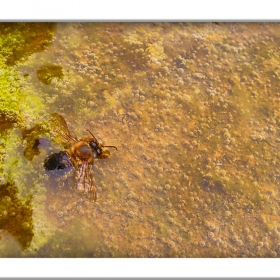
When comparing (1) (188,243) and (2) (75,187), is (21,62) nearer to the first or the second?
(2) (75,187)

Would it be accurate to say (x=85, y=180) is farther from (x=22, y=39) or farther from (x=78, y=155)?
(x=22, y=39)

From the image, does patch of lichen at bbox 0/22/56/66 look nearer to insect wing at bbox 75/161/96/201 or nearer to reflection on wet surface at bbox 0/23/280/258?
reflection on wet surface at bbox 0/23/280/258

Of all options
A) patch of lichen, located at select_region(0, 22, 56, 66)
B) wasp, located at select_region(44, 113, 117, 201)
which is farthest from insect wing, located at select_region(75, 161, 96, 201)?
patch of lichen, located at select_region(0, 22, 56, 66)

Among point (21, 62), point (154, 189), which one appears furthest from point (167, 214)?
point (21, 62)

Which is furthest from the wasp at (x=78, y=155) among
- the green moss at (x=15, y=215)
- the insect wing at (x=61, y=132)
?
the green moss at (x=15, y=215)

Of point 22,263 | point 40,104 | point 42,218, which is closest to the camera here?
point 22,263
